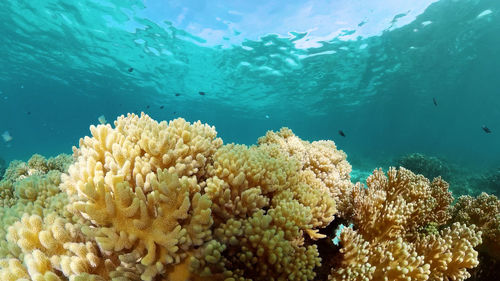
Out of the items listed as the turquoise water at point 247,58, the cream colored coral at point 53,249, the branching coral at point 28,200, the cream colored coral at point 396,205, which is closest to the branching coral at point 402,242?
the cream colored coral at point 396,205

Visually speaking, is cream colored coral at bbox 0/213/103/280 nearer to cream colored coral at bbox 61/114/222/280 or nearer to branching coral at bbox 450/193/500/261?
cream colored coral at bbox 61/114/222/280

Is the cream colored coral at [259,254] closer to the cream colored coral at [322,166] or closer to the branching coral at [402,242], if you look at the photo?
the branching coral at [402,242]

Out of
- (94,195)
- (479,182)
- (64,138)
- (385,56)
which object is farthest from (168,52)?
(64,138)

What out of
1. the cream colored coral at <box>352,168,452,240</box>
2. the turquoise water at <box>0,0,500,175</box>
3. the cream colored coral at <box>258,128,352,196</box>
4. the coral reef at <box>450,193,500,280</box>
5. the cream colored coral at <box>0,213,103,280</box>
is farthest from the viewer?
the turquoise water at <box>0,0,500,175</box>

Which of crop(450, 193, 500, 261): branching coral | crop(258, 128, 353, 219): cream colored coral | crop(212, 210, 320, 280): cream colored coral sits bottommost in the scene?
crop(212, 210, 320, 280): cream colored coral

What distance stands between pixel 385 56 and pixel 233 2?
1918cm

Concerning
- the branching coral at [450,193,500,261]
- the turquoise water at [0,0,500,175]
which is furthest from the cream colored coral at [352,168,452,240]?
the turquoise water at [0,0,500,175]

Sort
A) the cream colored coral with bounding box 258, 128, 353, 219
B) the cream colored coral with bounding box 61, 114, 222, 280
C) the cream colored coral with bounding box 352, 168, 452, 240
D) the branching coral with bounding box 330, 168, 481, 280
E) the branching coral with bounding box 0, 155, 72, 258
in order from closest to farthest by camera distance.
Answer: the cream colored coral with bounding box 61, 114, 222, 280, the branching coral with bounding box 0, 155, 72, 258, the branching coral with bounding box 330, 168, 481, 280, the cream colored coral with bounding box 352, 168, 452, 240, the cream colored coral with bounding box 258, 128, 353, 219

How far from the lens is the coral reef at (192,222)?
4.99 feet

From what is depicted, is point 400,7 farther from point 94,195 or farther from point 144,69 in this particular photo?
point 144,69

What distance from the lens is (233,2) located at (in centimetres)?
1667

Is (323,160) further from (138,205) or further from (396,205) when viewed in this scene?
(138,205)

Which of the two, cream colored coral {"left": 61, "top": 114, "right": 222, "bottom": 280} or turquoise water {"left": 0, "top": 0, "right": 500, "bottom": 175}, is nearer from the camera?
cream colored coral {"left": 61, "top": 114, "right": 222, "bottom": 280}

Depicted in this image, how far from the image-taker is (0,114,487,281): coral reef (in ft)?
4.99
